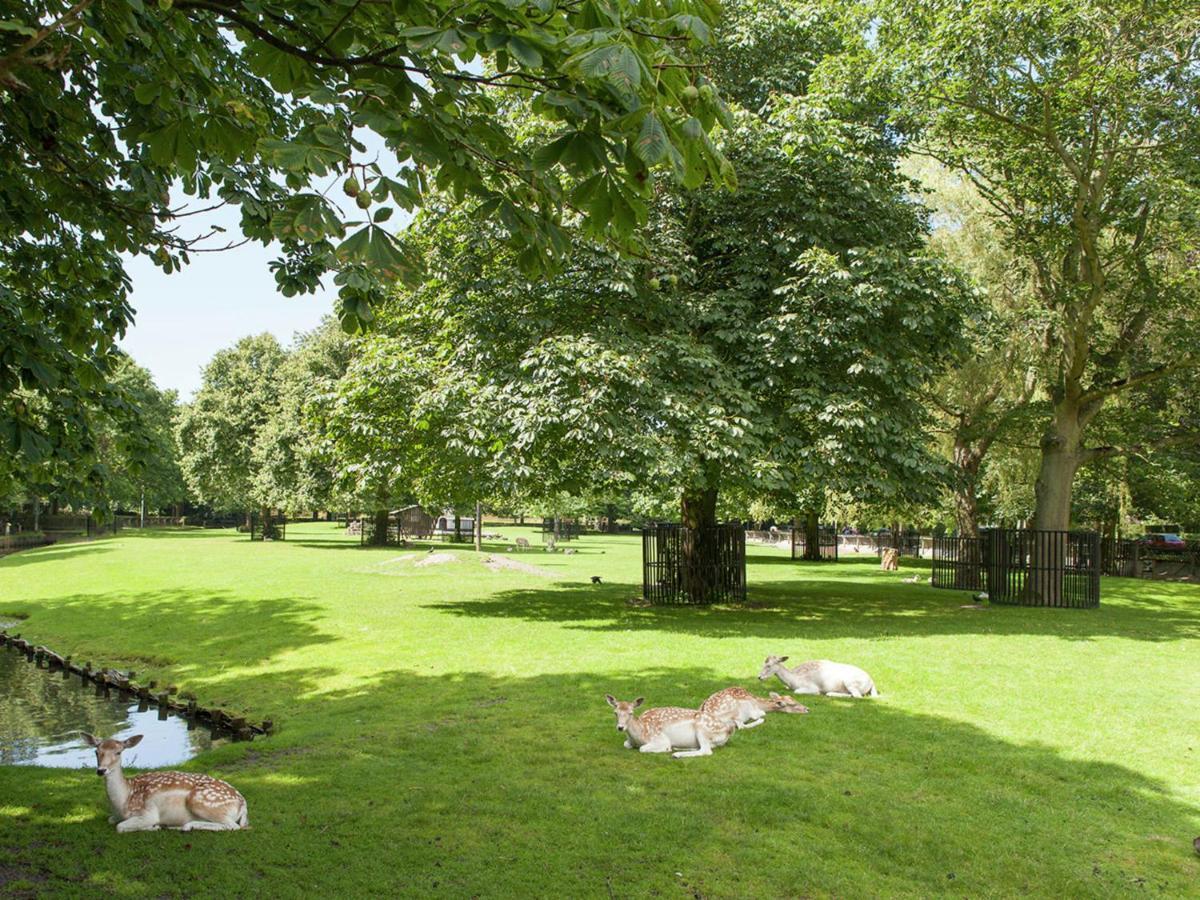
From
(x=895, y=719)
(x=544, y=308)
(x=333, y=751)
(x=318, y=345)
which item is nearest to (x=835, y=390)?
(x=544, y=308)

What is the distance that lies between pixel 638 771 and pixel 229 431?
4945 cm

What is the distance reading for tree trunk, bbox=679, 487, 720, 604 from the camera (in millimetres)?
20703

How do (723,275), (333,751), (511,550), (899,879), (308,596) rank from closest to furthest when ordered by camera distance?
(899,879), (333,751), (723,275), (308,596), (511,550)

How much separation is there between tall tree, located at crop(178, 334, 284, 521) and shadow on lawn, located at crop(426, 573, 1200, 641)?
3219 cm

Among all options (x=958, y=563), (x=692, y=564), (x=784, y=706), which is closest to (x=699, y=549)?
(x=692, y=564)

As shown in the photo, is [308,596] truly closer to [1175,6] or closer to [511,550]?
[1175,6]

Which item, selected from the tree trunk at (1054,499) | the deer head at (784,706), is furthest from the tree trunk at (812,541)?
the deer head at (784,706)

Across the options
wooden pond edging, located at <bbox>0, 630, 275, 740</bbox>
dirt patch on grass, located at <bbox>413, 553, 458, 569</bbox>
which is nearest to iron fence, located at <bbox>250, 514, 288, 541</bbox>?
dirt patch on grass, located at <bbox>413, 553, 458, 569</bbox>

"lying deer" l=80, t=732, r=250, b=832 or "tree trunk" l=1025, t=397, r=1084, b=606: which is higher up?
"tree trunk" l=1025, t=397, r=1084, b=606

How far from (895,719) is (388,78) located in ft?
27.6

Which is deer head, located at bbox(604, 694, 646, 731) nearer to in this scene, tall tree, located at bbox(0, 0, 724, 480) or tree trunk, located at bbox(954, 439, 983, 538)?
tall tree, located at bbox(0, 0, 724, 480)

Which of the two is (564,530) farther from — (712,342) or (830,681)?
(830,681)

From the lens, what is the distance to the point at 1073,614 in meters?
20.1

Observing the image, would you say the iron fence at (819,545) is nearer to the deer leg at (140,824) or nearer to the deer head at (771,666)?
the deer head at (771,666)
